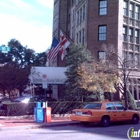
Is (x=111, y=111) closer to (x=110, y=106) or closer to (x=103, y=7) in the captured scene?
(x=110, y=106)

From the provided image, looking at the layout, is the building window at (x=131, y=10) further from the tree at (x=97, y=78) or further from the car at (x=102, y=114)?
the car at (x=102, y=114)

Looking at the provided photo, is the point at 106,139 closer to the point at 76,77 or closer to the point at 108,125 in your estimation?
the point at 108,125

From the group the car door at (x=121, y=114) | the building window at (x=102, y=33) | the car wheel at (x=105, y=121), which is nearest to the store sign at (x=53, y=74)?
the building window at (x=102, y=33)

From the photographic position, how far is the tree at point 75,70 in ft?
80.2

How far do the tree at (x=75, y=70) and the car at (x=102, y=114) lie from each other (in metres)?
7.84

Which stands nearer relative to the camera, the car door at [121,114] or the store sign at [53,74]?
the car door at [121,114]

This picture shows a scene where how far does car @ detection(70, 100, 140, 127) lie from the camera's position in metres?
15.4

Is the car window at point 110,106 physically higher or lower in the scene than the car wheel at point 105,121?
higher

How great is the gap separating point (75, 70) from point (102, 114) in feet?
31.9

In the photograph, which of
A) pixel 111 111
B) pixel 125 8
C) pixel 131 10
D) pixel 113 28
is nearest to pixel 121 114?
pixel 111 111

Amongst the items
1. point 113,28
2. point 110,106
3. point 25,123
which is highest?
point 113,28

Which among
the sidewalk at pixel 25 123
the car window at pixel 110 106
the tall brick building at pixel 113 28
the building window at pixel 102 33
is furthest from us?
the building window at pixel 102 33

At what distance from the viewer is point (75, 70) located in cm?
2498

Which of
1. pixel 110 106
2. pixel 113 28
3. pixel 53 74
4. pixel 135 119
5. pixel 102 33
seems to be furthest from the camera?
pixel 102 33
